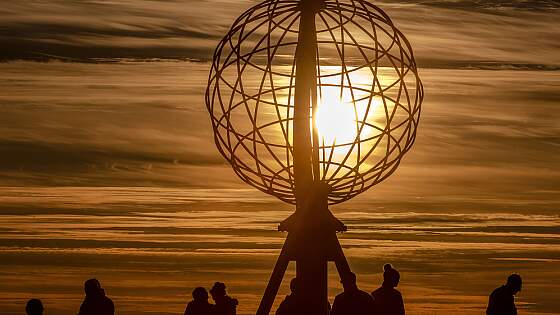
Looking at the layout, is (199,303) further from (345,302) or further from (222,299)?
(345,302)

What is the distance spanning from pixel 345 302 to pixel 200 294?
217cm

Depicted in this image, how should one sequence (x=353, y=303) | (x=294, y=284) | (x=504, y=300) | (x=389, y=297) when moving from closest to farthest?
(x=353, y=303), (x=504, y=300), (x=389, y=297), (x=294, y=284)

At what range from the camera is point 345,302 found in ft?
52.5

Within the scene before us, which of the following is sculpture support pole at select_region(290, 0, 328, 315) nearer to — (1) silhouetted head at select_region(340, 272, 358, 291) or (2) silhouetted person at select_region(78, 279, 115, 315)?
(1) silhouetted head at select_region(340, 272, 358, 291)

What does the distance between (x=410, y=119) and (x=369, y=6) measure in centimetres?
183

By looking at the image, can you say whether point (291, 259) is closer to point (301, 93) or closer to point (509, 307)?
point (301, 93)

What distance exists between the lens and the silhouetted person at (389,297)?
16.8m

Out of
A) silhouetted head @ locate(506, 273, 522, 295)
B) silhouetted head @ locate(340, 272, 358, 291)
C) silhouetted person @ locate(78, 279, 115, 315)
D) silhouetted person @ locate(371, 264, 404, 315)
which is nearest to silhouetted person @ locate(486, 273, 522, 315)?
silhouetted head @ locate(506, 273, 522, 295)

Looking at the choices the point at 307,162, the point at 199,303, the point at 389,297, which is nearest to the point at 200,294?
the point at 199,303

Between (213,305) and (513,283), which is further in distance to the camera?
(213,305)

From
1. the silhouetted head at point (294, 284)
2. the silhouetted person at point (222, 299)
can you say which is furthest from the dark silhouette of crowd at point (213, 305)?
the silhouetted head at point (294, 284)

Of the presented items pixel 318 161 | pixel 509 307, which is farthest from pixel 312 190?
pixel 509 307

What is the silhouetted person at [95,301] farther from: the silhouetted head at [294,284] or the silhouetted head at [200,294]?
the silhouetted head at [294,284]

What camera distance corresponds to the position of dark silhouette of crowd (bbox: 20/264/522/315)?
14984 mm
